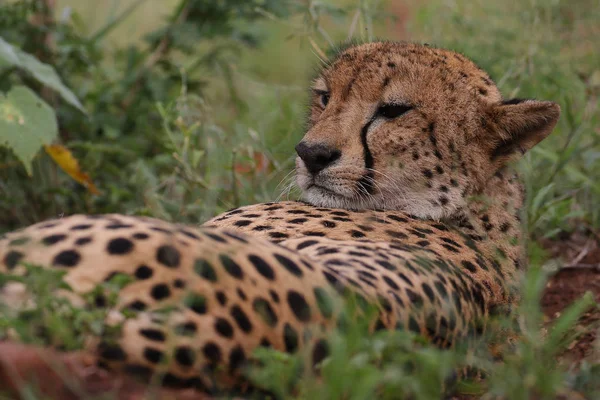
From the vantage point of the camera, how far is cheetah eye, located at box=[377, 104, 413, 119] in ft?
9.12

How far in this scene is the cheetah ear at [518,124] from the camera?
2.71 m

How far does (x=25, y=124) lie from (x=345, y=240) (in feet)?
4.03

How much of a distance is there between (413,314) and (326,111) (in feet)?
Answer: 3.68

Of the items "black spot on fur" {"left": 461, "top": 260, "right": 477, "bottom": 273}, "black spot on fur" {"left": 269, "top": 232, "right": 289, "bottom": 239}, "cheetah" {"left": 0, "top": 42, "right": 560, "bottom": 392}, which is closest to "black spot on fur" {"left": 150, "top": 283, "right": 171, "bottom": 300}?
"cheetah" {"left": 0, "top": 42, "right": 560, "bottom": 392}

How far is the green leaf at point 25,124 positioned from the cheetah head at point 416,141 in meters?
0.84

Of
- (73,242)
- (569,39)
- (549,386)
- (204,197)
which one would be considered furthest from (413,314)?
(569,39)

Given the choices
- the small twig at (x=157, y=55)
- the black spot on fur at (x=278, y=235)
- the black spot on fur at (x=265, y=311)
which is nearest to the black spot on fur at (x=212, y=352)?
the black spot on fur at (x=265, y=311)

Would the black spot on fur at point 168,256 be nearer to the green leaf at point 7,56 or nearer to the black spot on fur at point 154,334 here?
the black spot on fur at point 154,334

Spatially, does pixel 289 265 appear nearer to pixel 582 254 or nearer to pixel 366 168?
pixel 366 168

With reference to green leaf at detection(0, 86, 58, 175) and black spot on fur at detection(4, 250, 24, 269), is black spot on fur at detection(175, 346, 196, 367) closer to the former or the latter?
black spot on fur at detection(4, 250, 24, 269)

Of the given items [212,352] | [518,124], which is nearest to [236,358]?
[212,352]

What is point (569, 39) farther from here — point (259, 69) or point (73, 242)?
point (73, 242)

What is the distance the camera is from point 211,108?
4.16 m

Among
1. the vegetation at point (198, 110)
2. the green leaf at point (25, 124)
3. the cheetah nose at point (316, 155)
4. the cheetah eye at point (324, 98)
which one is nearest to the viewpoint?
the cheetah nose at point (316, 155)
